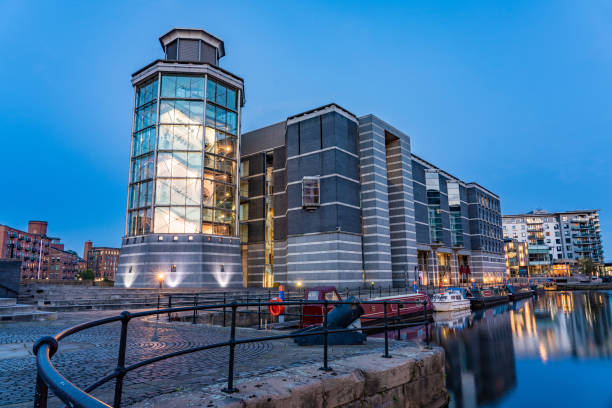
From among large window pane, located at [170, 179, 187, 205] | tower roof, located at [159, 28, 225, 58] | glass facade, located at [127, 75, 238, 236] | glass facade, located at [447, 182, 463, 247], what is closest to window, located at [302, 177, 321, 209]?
glass facade, located at [127, 75, 238, 236]

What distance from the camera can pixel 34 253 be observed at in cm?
11388

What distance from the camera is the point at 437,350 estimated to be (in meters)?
8.73

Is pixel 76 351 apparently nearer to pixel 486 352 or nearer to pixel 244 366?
pixel 244 366

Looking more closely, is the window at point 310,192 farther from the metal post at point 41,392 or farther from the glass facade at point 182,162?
the metal post at point 41,392

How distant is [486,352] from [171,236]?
36409 millimetres

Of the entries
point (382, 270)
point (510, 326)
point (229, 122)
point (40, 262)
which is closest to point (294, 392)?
point (510, 326)

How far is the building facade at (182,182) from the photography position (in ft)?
144

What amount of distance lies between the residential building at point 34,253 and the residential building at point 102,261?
23.6 m

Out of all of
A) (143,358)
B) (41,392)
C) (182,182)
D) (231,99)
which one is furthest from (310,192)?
(41,392)

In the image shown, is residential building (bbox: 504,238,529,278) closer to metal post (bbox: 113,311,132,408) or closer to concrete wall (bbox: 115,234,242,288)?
concrete wall (bbox: 115,234,242,288)

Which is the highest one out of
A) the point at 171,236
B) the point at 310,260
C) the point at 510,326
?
the point at 171,236

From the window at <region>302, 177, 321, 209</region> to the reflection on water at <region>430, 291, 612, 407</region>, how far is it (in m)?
20.1

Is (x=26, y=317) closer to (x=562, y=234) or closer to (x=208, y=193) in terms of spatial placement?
(x=208, y=193)

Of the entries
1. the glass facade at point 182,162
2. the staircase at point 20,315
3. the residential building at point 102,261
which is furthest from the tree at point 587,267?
the residential building at point 102,261
